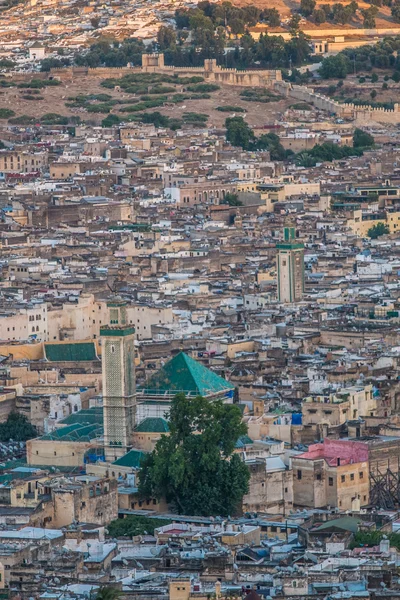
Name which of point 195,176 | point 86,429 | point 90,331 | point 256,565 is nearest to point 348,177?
point 195,176

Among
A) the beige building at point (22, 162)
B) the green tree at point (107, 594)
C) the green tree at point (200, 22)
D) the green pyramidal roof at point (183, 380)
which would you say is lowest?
the beige building at point (22, 162)

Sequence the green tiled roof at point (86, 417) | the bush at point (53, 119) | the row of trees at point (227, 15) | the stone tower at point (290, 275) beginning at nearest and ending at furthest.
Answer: the green tiled roof at point (86, 417) < the stone tower at point (290, 275) < the bush at point (53, 119) < the row of trees at point (227, 15)

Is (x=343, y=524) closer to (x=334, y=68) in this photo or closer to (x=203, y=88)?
(x=203, y=88)

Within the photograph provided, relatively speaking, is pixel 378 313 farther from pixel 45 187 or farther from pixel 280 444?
pixel 45 187

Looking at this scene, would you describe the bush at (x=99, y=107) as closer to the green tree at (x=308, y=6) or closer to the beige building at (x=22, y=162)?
the beige building at (x=22, y=162)

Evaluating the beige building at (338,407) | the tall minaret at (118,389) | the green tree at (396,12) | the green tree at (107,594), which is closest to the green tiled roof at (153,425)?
the tall minaret at (118,389)

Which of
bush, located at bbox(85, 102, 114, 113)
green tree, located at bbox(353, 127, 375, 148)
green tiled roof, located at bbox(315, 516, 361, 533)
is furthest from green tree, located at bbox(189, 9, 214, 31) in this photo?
green tiled roof, located at bbox(315, 516, 361, 533)
